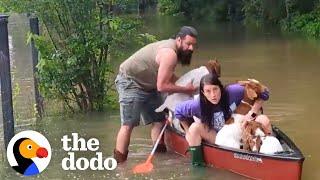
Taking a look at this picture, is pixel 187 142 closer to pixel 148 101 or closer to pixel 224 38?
pixel 148 101

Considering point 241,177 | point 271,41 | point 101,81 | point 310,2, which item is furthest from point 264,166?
point 310,2

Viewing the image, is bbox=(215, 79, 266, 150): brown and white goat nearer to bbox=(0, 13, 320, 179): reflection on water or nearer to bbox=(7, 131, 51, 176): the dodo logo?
bbox=(0, 13, 320, 179): reflection on water

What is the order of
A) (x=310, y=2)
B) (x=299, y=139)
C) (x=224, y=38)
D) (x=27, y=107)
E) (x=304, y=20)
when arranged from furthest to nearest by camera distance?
(x=310, y=2) → (x=304, y=20) → (x=224, y=38) → (x=27, y=107) → (x=299, y=139)

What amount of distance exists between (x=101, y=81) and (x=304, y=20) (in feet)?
70.9

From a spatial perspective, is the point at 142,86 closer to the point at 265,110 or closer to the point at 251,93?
the point at 251,93

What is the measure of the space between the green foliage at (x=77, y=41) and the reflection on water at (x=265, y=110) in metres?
0.57

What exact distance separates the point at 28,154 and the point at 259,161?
2.35 metres

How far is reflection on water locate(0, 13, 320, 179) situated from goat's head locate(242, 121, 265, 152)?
0.44 m

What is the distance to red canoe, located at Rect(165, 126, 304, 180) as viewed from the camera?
665cm

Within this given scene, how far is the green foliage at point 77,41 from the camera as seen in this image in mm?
10797

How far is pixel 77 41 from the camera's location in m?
10.8

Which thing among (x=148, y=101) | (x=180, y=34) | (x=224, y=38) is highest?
(x=180, y=34)

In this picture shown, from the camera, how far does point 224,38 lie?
29297mm

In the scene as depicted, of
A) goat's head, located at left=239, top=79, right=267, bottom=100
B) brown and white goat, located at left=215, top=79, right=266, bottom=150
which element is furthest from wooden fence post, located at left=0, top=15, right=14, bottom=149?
goat's head, located at left=239, top=79, right=267, bottom=100
